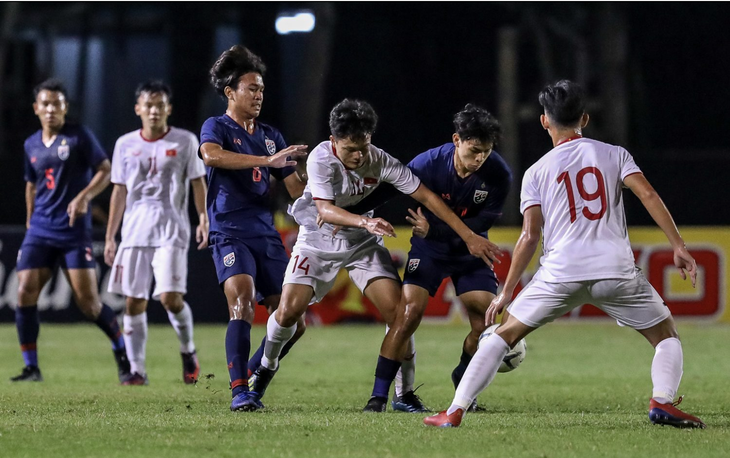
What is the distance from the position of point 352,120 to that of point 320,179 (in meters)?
0.41

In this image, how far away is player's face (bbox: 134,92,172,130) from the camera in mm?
9094

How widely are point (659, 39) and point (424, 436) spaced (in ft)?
58.8

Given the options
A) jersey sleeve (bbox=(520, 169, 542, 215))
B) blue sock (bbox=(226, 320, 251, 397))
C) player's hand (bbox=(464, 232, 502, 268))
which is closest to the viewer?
jersey sleeve (bbox=(520, 169, 542, 215))

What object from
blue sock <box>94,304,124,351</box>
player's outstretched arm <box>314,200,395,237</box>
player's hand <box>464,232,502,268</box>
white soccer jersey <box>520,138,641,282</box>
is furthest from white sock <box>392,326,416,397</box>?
blue sock <box>94,304,124,351</box>

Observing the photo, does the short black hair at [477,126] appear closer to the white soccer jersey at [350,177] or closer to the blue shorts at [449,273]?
the white soccer jersey at [350,177]

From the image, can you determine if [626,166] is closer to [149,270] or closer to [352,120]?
[352,120]

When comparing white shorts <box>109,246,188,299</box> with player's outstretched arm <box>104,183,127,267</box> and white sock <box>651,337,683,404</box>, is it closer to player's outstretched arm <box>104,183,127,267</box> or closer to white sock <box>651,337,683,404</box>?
player's outstretched arm <box>104,183,127,267</box>

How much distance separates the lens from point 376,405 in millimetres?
6949

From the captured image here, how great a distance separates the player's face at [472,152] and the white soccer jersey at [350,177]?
1.08 feet

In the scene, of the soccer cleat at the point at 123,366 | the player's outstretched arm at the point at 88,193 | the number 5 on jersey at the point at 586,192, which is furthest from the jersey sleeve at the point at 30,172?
the number 5 on jersey at the point at 586,192

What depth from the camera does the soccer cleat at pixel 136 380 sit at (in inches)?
349

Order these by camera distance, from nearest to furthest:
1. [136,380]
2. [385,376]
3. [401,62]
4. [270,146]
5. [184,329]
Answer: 1. [385,376]
2. [270,146]
3. [136,380]
4. [184,329]
5. [401,62]

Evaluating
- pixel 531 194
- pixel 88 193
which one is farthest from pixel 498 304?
pixel 88 193

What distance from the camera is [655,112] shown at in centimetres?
2180
